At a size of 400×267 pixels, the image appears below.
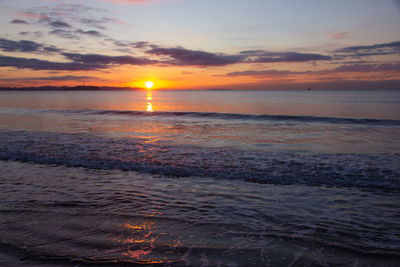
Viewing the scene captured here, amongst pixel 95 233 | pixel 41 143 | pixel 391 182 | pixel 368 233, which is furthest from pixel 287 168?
pixel 41 143

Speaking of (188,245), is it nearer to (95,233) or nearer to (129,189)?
(95,233)

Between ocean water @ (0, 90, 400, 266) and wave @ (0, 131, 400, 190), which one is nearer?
ocean water @ (0, 90, 400, 266)

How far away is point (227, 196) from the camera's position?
6148 millimetres

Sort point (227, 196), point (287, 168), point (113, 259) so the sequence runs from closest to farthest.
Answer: point (113, 259) < point (227, 196) < point (287, 168)

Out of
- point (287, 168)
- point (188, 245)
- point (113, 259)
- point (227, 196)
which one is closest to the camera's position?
point (113, 259)

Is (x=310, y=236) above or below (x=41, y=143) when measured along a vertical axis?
below

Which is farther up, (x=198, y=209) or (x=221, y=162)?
(x=221, y=162)

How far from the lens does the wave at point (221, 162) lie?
7684 millimetres

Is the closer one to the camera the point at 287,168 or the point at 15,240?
the point at 15,240

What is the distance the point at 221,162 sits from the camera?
31.2 feet

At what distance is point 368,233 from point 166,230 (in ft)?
11.6

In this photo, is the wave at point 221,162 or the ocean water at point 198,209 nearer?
the ocean water at point 198,209

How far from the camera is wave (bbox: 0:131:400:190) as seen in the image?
768 cm

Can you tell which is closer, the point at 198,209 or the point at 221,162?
the point at 198,209
